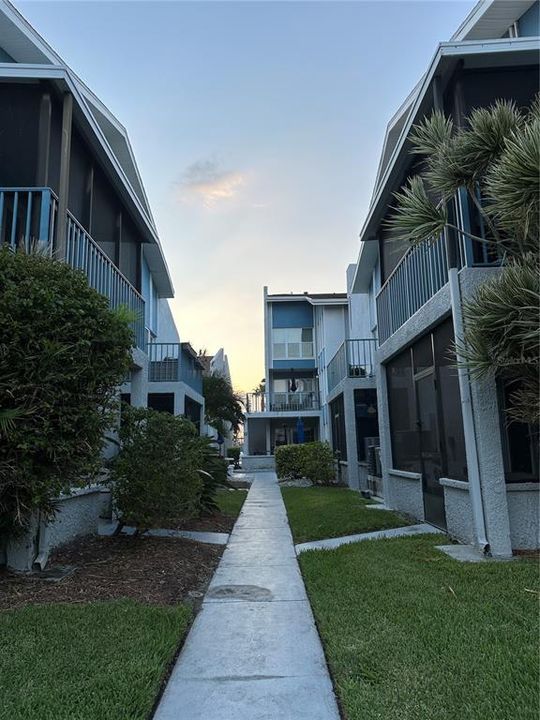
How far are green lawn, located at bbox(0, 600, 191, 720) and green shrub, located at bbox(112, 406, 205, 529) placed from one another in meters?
1.93

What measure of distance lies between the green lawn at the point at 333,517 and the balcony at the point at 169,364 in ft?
19.2

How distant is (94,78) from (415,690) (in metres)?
12.6

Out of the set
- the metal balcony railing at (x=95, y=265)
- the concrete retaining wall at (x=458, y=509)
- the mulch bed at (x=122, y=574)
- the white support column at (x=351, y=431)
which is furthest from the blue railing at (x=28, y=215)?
the white support column at (x=351, y=431)

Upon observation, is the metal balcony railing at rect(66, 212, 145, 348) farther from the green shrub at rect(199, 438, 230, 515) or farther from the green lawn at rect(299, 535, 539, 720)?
the green lawn at rect(299, 535, 539, 720)

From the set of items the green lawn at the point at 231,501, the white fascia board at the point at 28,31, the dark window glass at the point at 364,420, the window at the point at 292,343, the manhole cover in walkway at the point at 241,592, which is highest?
the white fascia board at the point at 28,31

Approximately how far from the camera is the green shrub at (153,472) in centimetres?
621

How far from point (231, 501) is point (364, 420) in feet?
14.6

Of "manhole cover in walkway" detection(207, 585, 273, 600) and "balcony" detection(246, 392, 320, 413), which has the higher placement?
"balcony" detection(246, 392, 320, 413)

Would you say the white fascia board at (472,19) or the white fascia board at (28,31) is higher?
the white fascia board at (472,19)

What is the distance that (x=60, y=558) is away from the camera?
5789mm

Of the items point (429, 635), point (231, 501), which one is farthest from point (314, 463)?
point (429, 635)

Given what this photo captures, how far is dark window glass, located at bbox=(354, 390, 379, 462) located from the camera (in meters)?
14.5

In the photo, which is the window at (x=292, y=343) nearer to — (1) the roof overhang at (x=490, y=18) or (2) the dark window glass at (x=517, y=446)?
(1) the roof overhang at (x=490, y=18)

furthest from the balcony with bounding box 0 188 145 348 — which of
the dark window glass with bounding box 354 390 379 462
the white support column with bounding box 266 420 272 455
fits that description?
the white support column with bounding box 266 420 272 455
